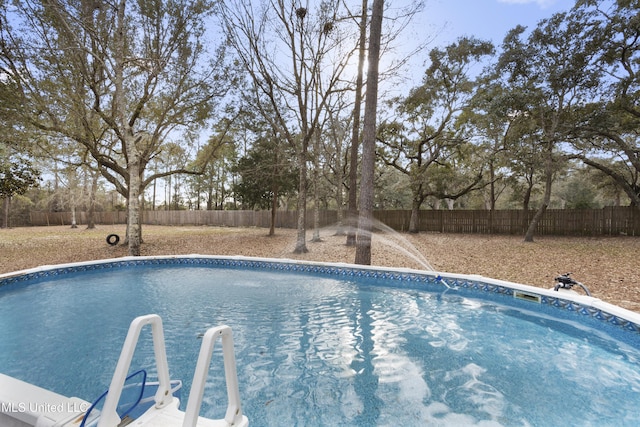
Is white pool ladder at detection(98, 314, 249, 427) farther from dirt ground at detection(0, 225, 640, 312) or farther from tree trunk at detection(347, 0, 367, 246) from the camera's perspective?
tree trunk at detection(347, 0, 367, 246)

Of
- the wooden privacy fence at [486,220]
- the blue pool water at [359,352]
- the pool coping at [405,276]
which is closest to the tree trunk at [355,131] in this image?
the pool coping at [405,276]

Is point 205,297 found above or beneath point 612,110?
beneath

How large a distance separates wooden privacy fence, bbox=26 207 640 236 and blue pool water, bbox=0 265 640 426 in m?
11.7

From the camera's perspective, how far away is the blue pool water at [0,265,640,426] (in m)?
2.49

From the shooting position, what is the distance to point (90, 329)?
409 centimetres

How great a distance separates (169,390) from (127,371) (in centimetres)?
37

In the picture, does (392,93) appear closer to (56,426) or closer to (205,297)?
(205,297)

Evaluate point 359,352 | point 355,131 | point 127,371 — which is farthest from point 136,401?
point 355,131

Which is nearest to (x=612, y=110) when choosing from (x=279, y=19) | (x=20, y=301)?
(x=279, y=19)

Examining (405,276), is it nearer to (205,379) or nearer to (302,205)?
(302,205)

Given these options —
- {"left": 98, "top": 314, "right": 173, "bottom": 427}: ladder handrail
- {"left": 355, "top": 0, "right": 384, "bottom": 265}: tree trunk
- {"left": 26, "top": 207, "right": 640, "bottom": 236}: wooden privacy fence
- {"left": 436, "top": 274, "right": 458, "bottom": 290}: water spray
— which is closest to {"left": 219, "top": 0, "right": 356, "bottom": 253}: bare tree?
{"left": 355, "top": 0, "right": 384, "bottom": 265}: tree trunk

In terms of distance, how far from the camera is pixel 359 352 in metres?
3.46

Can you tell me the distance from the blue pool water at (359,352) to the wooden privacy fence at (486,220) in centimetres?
1172

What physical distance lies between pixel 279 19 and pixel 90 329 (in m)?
9.15
